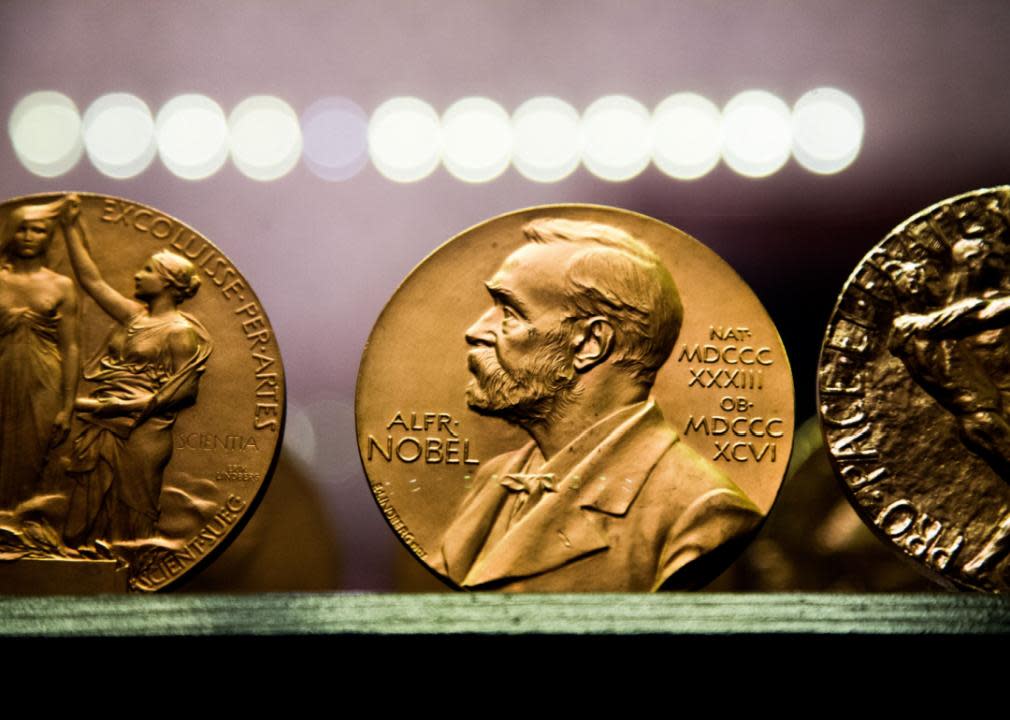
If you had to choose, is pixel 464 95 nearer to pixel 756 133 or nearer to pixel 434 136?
pixel 434 136

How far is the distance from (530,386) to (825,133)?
89 cm

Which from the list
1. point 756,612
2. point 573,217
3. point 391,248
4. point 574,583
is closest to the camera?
point 756,612

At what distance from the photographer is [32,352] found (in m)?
1.84

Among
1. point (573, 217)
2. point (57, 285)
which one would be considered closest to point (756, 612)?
point (573, 217)

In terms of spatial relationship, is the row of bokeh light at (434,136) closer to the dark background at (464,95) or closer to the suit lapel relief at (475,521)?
the dark background at (464,95)

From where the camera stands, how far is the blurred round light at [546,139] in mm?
2238

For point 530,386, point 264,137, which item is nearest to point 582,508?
point 530,386

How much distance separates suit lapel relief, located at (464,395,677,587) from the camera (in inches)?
69.1

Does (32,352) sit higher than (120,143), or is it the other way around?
(120,143)

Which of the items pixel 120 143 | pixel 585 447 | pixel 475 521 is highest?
pixel 120 143

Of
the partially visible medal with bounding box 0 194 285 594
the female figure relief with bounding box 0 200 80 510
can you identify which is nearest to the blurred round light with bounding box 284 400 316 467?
the partially visible medal with bounding box 0 194 285 594

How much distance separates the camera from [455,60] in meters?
2.26

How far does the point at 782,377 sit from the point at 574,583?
0.45m

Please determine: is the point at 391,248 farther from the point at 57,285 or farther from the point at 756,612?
the point at 756,612
